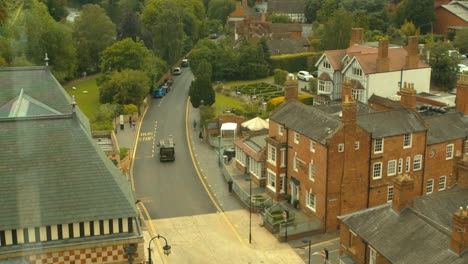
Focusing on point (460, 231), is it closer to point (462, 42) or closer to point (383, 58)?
point (383, 58)

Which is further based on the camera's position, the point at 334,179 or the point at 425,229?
the point at 334,179

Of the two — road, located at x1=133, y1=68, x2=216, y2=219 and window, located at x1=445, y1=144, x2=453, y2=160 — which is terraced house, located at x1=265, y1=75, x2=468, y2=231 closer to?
window, located at x1=445, y1=144, x2=453, y2=160

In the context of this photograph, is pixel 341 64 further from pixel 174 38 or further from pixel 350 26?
pixel 174 38

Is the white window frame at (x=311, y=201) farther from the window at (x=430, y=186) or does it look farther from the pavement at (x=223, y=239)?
the window at (x=430, y=186)

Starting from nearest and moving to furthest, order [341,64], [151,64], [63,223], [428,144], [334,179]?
1. [63,223]
2. [334,179]
3. [428,144]
4. [341,64]
5. [151,64]

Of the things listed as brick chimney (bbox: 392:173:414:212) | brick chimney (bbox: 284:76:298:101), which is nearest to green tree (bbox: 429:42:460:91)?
brick chimney (bbox: 284:76:298:101)

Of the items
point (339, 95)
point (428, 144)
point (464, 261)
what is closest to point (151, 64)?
point (339, 95)
